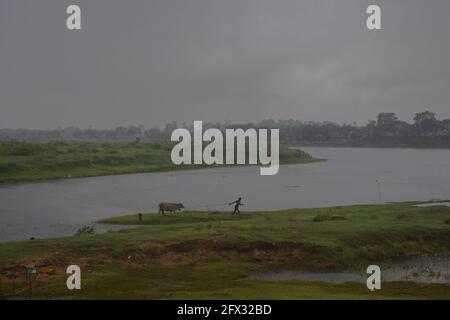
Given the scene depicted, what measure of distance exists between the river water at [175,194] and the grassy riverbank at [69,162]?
7.95 m

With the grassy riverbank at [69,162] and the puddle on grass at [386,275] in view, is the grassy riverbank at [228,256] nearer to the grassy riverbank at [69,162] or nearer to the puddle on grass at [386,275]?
the puddle on grass at [386,275]

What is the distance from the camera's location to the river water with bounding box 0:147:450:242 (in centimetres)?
5922

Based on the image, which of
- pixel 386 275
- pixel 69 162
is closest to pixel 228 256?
pixel 386 275

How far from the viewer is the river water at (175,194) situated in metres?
59.2

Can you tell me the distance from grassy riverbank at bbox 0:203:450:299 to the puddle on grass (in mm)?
998

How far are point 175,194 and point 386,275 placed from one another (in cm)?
5425

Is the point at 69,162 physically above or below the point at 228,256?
above

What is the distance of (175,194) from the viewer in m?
85.4

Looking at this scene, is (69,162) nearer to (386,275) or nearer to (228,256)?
(228,256)

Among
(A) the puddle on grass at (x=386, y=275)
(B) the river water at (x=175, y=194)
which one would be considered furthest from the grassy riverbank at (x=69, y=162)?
(A) the puddle on grass at (x=386, y=275)
